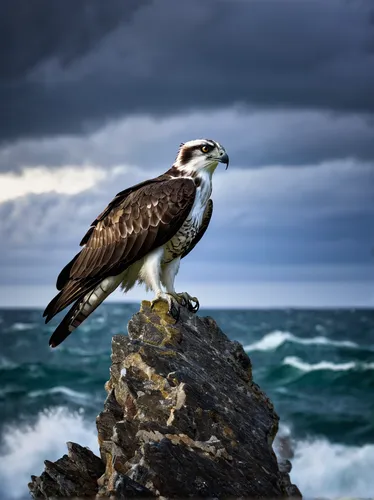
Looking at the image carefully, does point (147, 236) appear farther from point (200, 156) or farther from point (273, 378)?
point (273, 378)

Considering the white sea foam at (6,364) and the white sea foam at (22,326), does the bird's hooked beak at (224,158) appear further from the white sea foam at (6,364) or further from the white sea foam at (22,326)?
the white sea foam at (22,326)

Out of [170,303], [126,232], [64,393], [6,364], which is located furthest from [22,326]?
[170,303]

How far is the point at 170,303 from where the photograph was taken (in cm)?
963

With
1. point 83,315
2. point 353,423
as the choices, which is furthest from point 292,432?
point 83,315

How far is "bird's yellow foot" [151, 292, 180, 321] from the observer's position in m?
9.57

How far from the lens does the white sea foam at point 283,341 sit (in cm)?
5204

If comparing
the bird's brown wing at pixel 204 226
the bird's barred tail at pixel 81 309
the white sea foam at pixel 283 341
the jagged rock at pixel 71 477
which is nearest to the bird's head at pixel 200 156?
the bird's brown wing at pixel 204 226

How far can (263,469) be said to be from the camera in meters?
8.05

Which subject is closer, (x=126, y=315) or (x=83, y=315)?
(x=83, y=315)

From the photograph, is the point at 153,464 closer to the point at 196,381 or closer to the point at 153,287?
the point at 196,381

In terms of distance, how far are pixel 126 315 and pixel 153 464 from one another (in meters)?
65.4

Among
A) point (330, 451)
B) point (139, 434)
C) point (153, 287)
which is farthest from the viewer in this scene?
point (330, 451)

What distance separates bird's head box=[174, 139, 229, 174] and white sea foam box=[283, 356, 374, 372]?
3645 cm


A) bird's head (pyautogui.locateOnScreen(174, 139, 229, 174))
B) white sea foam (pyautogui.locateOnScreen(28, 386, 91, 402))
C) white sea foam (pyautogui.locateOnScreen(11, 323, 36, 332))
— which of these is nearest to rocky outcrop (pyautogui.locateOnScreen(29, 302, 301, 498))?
bird's head (pyautogui.locateOnScreen(174, 139, 229, 174))
